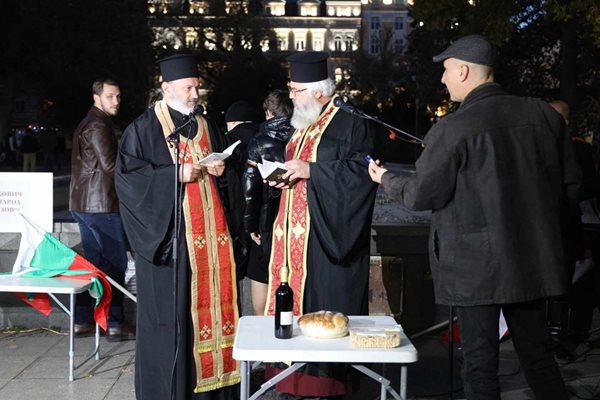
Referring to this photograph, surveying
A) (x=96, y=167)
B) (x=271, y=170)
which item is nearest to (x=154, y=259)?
(x=271, y=170)

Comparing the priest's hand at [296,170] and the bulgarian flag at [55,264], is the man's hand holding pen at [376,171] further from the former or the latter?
the bulgarian flag at [55,264]

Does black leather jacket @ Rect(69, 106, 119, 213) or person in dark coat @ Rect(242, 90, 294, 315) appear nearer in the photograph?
person in dark coat @ Rect(242, 90, 294, 315)

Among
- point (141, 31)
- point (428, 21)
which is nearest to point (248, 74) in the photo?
point (141, 31)

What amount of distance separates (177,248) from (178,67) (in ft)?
3.54

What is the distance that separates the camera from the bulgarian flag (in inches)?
255

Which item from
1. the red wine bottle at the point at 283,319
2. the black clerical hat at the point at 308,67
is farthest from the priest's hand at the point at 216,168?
the red wine bottle at the point at 283,319

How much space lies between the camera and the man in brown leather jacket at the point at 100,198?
712cm

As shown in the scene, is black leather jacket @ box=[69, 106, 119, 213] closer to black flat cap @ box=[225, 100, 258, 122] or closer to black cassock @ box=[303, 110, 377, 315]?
black flat cap @ box=[225, 100, 258, 122]

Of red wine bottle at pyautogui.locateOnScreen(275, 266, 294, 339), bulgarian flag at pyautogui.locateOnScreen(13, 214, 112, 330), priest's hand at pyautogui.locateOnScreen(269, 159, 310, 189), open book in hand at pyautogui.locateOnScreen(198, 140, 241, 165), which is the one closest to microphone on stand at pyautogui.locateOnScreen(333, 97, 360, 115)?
priest's hand at pyautogui.locateOnScreen(269, 159, 310, 189)

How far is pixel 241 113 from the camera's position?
7395 millimetres

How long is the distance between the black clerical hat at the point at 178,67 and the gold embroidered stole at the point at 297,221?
0.77m

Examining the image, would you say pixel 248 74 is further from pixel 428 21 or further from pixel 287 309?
pixel 287 309

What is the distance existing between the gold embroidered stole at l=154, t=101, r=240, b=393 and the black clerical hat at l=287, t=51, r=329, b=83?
0.67m

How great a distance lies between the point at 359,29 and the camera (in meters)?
121
